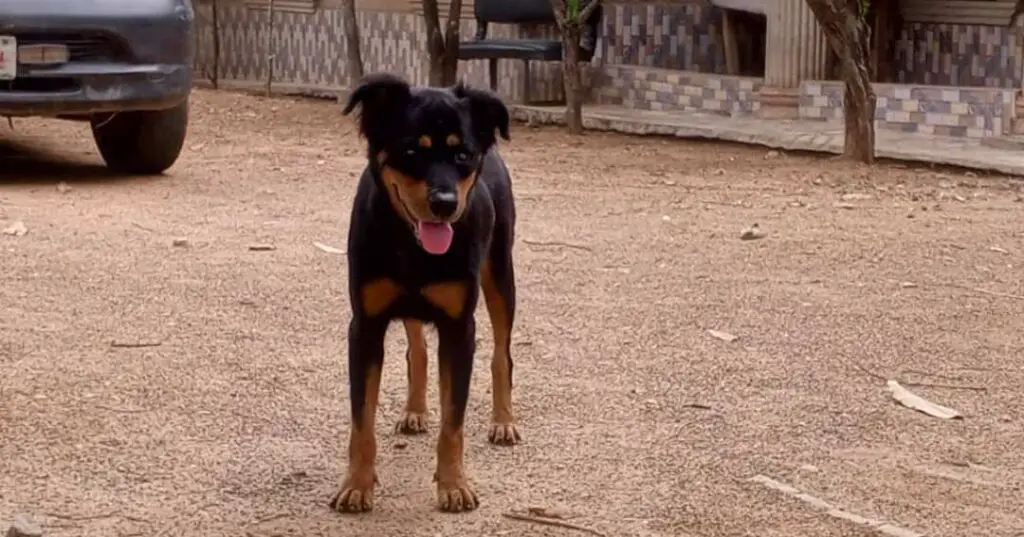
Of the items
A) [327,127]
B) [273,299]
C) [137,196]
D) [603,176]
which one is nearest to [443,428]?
[273,299]

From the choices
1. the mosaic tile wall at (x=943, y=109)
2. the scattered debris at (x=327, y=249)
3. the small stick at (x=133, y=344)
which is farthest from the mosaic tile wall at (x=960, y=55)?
the small stick at (x=133, y=344)

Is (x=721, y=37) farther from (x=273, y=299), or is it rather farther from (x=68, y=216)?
(x=273, y=299)

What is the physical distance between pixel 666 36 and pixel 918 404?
10.2m

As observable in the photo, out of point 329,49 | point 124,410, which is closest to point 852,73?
point 124,410

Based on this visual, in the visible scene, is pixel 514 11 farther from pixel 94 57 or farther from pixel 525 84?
pixel 94 57

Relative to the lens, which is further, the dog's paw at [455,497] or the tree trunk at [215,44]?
the tree trunk at [215,44]

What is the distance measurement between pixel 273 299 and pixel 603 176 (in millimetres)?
4330

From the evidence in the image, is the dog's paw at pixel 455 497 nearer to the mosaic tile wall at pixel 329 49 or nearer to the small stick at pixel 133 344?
the small stick at pixel 133 344

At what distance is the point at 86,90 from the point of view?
9.70 meters

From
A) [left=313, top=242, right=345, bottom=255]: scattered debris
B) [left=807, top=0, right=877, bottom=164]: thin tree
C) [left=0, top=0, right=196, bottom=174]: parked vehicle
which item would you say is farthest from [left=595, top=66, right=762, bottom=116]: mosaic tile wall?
[left=313, top=242, right=345, bottom=255]: scattered debris

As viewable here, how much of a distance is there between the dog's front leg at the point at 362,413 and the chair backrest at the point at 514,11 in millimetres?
10871

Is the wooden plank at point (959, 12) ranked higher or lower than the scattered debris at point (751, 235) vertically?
higher

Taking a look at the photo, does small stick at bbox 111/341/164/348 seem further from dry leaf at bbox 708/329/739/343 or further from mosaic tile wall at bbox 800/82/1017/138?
mosaic tile wall at bbox 800/82/1017/138

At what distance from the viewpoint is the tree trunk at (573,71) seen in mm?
13375
